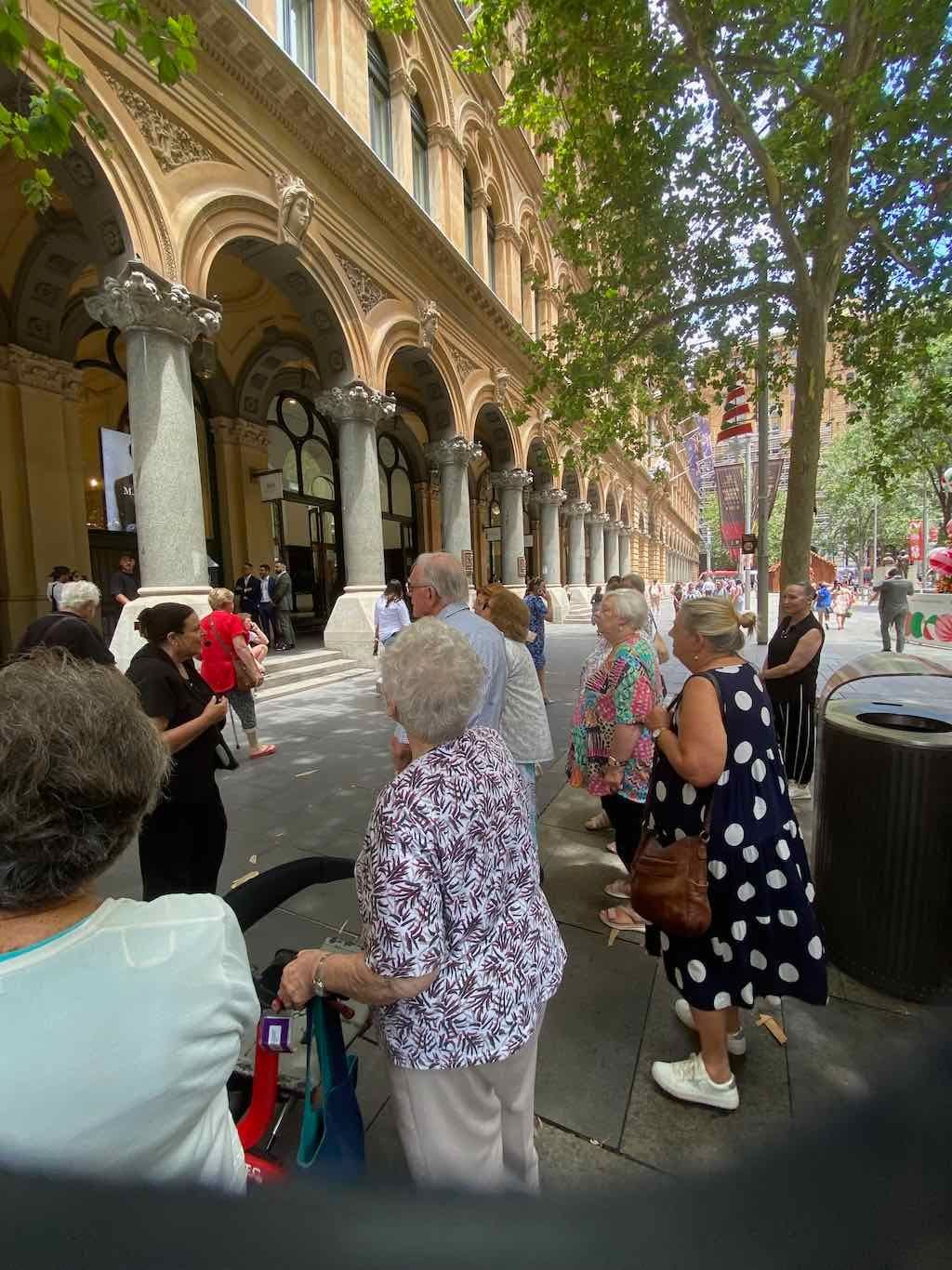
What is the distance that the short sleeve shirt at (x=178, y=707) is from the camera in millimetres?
2432

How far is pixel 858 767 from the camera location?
2.54 meters

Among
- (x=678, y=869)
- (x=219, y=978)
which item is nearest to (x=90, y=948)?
(x=219, y=978)

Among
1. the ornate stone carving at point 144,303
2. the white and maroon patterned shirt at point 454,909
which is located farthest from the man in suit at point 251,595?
the white and maroon patterned shirt at point 454,909

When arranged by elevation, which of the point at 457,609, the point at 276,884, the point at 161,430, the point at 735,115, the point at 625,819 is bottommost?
the point at 625,819

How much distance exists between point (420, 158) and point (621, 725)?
15.7 m

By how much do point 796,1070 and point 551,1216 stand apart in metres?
2.27

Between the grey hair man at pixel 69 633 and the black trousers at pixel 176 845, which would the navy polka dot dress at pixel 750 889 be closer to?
the black trousers at pixel 176 845

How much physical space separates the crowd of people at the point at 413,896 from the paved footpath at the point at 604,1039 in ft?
0.45

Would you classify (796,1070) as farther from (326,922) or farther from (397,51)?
(397,51)

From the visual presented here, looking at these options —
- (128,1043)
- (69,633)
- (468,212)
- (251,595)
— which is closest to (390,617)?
(251,595)

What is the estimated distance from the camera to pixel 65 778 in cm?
87

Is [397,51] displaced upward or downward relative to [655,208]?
upward

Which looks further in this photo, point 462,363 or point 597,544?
point 597,544

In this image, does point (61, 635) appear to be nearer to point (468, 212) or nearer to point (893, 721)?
point (893, 721)
